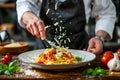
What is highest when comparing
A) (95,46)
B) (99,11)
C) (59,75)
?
(99,11)

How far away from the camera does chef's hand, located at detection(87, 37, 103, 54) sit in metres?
2.03

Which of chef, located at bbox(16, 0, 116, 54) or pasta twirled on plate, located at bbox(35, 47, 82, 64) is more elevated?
chef, located at bbox(16, 0, 116, 54)

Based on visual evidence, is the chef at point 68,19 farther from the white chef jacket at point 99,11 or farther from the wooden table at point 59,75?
the wooden table at point 59,75

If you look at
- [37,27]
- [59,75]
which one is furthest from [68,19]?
[59,75]

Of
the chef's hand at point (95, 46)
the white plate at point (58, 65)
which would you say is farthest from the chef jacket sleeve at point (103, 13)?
the white plate at point (58, 65)

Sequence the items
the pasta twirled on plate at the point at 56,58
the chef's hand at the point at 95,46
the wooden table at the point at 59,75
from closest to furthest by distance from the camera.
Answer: the wooden table at the point at 59,75 < the pasta twirled on plate at the point at 56,58 < the chef's hand at the point at 95,46

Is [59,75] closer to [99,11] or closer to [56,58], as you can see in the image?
[56,58]

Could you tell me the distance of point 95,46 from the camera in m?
2.08

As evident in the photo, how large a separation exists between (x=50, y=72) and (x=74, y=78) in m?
0.15

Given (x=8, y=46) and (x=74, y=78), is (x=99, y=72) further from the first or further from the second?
(x=8, y=46)

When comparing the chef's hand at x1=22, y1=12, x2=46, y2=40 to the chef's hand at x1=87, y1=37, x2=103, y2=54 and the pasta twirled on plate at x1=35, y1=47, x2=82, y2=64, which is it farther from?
the chef's hand at x1=87, y1=37, x2=103, y2=54

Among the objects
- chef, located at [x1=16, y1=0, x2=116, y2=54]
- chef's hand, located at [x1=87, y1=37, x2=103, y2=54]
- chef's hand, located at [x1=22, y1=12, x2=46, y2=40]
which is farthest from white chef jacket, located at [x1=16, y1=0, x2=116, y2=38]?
chef's hand, located at [x1=22, y1=12, x2=46, y2=40]

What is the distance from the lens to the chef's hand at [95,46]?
203 cm

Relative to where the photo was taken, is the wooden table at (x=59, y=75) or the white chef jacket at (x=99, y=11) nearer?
the wooden table at (x=59, y=75)
